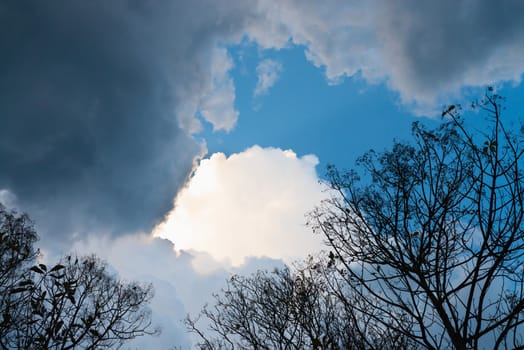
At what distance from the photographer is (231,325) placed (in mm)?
16578

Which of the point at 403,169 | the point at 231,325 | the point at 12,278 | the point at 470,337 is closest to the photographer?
the point at 470,337

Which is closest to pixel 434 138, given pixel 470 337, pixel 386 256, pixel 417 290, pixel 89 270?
pixel 386 256

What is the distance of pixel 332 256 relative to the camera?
4266mm

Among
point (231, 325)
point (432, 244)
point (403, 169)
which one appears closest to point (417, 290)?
point (432, 244)

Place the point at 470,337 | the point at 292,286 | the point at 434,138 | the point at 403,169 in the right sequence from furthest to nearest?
the point at 292,286 < the point at 403,169 < the point at 434,138 < the point at 470,337

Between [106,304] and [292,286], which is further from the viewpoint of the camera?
[106,304]

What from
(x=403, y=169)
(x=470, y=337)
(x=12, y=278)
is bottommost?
(x=470, y=337)

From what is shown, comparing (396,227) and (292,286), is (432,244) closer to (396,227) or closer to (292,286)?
(396,227)

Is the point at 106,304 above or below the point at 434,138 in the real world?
above

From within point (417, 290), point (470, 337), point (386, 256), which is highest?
point (386, 256)

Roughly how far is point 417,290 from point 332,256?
1086 mm

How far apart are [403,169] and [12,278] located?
12.4 m

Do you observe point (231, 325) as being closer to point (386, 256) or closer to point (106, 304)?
point (106, 304)

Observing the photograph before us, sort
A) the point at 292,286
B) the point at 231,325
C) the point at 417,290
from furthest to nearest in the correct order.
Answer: the point at 231,325 < the point at 292,286 < the point at 417,290
